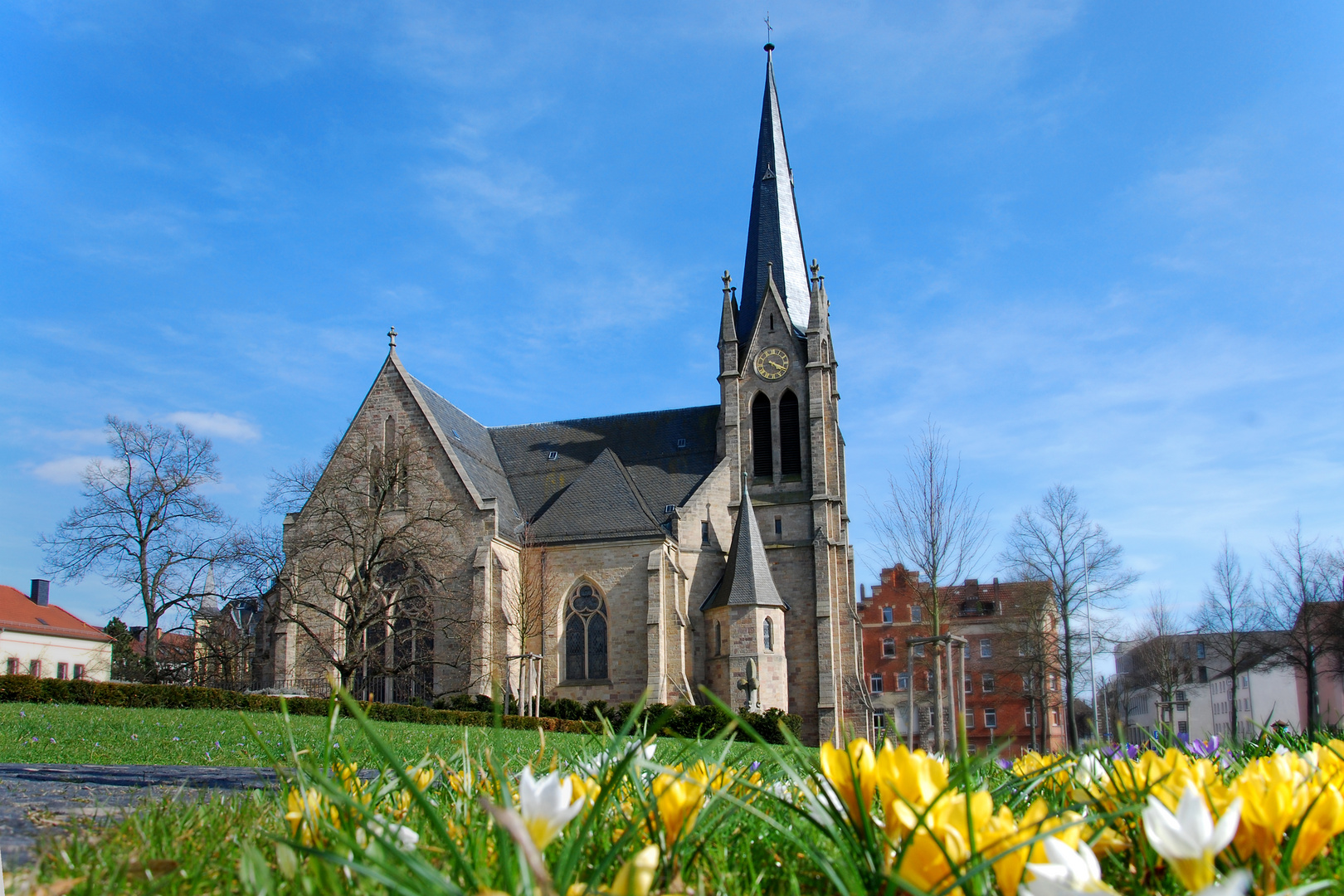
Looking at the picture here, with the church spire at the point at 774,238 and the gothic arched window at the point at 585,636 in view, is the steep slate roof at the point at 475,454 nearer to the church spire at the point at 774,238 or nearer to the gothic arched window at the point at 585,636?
the gothic arched window at the point at 585,636

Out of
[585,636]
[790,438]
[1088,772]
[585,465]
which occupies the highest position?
[790,438]

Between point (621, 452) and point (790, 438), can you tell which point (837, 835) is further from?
point (621, 452)

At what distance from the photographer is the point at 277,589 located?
31469 mm

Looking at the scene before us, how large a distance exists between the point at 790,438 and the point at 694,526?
5.52 meters

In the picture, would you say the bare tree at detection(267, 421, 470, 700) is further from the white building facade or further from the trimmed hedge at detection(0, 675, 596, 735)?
the white building facade

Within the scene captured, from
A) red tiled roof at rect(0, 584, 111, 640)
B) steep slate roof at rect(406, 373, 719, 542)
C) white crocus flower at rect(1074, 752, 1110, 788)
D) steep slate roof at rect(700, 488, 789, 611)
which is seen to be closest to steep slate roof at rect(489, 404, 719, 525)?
steep slate roof at rect(406, 373, 719, 542)

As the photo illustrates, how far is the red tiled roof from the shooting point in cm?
5272

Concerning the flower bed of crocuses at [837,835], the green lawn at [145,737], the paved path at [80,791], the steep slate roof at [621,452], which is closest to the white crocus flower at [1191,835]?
the flower bed of crocuses at [837,835]

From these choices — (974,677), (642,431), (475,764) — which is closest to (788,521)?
(642,431)

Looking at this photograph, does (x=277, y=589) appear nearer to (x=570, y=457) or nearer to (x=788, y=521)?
(x=570, y=457)

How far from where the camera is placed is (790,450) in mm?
38812

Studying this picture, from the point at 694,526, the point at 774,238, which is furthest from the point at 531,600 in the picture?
the point at 774,238

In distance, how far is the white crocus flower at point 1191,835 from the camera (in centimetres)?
Answer: 130

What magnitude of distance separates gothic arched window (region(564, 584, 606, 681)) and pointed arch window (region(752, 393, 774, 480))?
827 cm
